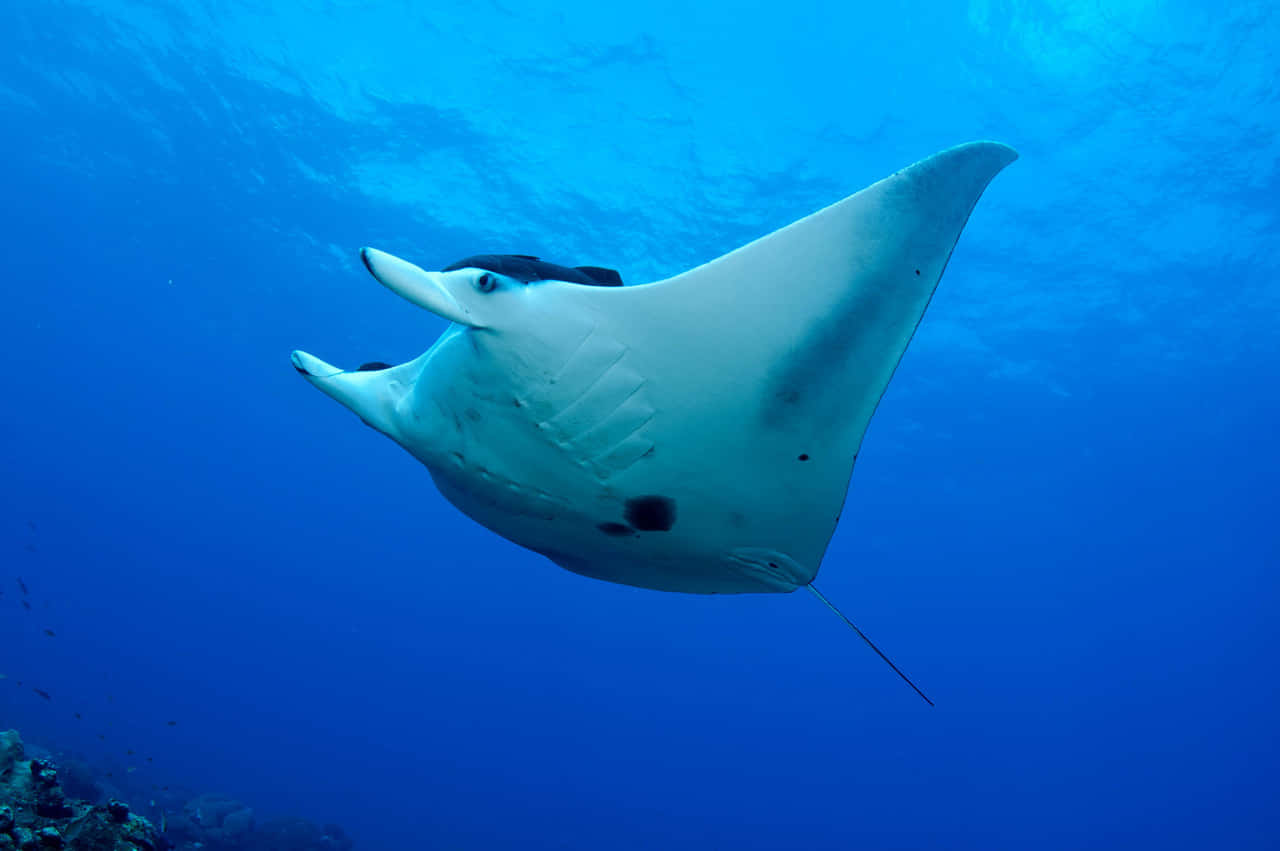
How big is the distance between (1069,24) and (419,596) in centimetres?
6070

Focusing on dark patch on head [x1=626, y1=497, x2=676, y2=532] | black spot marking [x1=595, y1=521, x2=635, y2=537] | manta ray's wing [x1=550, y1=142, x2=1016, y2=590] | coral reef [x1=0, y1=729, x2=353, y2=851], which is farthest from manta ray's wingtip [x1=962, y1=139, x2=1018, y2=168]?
coral reef [x1=0, y1=729, x2=353, y2=851]

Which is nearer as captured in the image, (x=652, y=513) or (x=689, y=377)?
(x=689, y=377)

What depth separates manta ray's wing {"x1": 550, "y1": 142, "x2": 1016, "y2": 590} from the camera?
1.68m

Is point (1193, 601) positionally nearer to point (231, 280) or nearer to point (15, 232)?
point (231, 280)

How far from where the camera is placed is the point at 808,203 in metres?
14.5

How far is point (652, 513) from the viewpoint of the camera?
241 centimetres

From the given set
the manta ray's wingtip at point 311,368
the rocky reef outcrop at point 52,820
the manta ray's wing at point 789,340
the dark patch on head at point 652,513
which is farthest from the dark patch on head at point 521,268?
the rocky reef outcrop at point 52,820

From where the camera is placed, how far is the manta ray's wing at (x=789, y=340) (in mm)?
1678

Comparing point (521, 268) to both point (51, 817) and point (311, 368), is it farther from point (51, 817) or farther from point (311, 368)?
point (51, 817)

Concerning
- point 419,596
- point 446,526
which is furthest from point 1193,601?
point 419,596

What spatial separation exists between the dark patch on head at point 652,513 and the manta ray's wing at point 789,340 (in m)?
0.05

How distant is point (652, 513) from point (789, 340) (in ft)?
2.84

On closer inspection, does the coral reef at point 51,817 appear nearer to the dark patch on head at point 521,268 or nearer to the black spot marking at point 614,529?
the black spot marking at point 614,529

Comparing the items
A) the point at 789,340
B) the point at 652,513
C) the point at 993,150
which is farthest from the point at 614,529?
the point at 993,150
